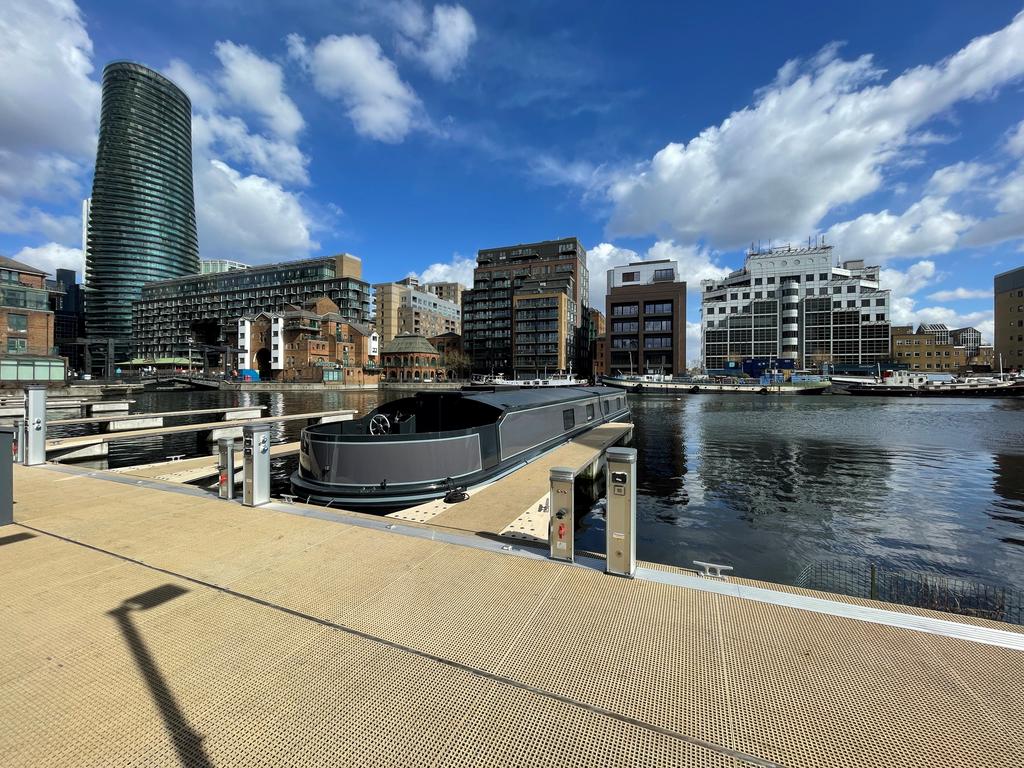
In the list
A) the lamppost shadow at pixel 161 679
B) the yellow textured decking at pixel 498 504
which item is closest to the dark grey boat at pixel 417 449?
the yellow textured decking at pixel 498 504

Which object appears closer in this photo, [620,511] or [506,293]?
[620,511]

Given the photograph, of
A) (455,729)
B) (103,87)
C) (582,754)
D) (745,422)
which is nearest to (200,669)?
(455,729)

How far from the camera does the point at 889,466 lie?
18.5 m

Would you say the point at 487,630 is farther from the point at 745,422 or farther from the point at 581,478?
the point at 745,422

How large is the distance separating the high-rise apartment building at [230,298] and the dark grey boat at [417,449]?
12015 centimetres

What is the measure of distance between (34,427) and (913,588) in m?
19.6

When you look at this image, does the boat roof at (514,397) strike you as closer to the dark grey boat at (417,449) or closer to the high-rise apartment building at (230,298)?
the dark grey boat at (417,449)

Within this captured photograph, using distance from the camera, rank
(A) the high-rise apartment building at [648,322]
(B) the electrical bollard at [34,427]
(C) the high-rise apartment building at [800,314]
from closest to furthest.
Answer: (B) the electrical bollard at [34,427] < (C) the high-rise apartment building at [800,314] < (A) the high-rise apartment building at [648,322]

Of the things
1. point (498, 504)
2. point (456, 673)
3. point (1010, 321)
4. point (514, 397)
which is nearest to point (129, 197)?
point (514, 397)

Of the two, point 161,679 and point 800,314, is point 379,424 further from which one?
point 800,314

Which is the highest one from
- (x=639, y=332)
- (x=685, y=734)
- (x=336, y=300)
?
(x=336, y=300)

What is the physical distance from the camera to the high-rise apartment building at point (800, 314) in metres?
109

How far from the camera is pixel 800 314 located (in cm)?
11469

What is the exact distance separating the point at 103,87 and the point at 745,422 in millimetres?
234193
